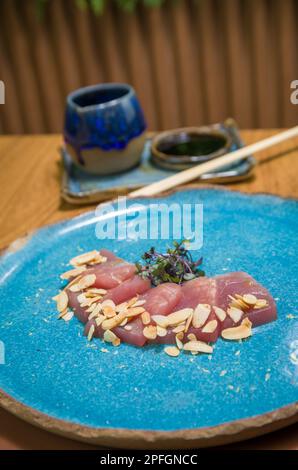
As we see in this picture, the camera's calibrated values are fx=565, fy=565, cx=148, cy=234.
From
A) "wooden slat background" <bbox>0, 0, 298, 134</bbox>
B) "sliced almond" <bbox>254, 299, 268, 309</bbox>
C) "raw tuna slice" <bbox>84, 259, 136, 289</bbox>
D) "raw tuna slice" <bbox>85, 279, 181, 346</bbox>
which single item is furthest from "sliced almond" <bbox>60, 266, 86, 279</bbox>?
"wooden slat background" <bbox>0, 0, 298, 134</bbox>

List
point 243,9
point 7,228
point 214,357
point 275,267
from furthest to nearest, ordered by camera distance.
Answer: point 243,9, point 7,228, point 275,267, point 214,357

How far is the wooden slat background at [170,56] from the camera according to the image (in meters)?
2.50

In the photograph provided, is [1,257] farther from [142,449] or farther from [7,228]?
[142,449]

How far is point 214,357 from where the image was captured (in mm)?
770

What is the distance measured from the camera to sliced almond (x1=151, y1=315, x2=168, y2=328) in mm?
823

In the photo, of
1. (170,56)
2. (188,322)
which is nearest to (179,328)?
(188,322)

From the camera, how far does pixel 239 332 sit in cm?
80

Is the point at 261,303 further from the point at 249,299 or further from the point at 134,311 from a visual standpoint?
the point at 134,311

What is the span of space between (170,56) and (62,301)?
1.93 m

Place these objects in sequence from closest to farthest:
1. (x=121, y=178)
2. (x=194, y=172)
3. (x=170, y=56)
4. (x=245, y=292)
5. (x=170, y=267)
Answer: (x=245, y=292) → (x=170, y=267) → (x=194, y=172) → (x=121, y=178) → (x=170, y=56)

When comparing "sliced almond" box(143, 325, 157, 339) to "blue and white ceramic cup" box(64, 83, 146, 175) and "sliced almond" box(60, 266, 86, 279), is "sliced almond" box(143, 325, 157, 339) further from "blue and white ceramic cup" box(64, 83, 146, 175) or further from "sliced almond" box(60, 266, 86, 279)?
"blue and white ceramic cup" box(64, 83, 146, 175)

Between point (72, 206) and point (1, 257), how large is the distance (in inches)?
12.8

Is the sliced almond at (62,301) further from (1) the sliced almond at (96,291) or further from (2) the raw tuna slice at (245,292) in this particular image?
(2) the raw tuna slice at (245,292)
